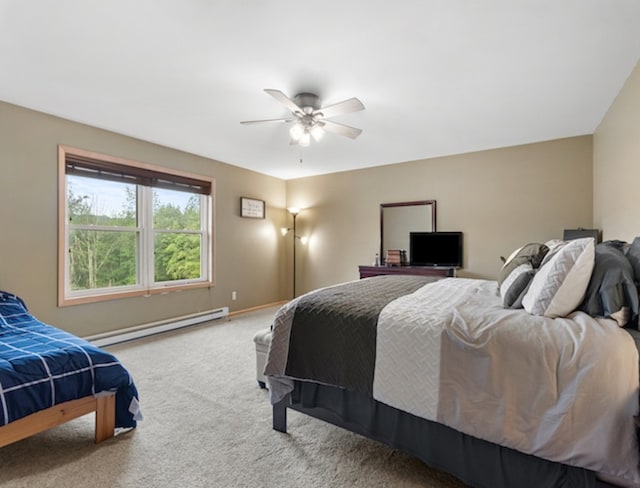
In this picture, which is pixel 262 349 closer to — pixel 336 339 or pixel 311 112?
pixel 336 339

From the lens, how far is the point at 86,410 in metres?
1.82

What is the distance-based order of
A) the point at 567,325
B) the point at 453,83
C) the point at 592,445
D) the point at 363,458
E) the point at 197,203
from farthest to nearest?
the point at 197,203 → the point at 453,83 → the point at 363,458 → the point at 567,325 → the point at 592,445

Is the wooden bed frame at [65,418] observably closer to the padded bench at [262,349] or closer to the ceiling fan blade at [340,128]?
the padded bench at [262,349]

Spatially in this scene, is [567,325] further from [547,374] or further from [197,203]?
[197,203]

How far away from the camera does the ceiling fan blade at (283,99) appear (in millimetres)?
2286

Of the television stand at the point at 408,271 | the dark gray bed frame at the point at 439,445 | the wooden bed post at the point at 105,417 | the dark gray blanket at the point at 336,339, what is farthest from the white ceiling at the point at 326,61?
the wooden bed post at the point at 105,417

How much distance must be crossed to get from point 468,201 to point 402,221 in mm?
1003

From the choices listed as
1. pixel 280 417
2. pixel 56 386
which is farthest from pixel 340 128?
pixel 56 386

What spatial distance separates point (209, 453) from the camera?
1.77 metres

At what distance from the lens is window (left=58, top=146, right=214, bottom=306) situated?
3.48 m

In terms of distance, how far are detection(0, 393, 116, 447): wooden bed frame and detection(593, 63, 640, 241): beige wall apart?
12.7ft

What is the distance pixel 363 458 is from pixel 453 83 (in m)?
2.78

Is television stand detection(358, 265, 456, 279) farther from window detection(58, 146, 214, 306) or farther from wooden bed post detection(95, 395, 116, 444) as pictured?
wooden bed post detection(95, 395, 116, 444)

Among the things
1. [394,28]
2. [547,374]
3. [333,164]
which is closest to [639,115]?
[394,28]
